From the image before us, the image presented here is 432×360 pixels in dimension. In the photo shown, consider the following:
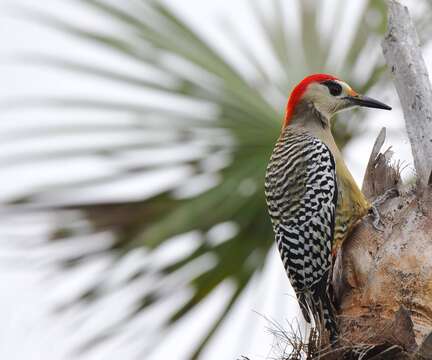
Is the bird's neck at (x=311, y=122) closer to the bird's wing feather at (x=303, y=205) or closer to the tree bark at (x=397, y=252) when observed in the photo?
the bird's wing feather at (x=303, y=205)

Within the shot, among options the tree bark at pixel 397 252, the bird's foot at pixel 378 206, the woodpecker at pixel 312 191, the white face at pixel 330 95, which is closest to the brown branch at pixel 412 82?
the tree bark at pixel 397 252

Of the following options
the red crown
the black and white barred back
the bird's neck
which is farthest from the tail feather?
the red crown

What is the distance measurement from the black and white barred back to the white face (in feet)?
0.69

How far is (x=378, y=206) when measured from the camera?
13.7ft

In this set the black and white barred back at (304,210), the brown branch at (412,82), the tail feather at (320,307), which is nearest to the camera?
the tail feather at (320,307)

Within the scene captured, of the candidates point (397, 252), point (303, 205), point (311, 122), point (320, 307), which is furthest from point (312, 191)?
point (397, 252)

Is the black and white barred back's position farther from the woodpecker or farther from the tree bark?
the tree bark

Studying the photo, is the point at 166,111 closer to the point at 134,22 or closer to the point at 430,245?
the point at 134,22

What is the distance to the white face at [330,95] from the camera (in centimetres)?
508

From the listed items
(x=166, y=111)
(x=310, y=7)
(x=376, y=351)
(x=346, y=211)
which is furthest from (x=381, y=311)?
(x=310, y=7)

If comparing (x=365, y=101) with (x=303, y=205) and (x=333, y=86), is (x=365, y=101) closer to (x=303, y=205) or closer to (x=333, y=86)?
(x=333, y=86)

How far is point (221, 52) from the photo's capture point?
538 cm

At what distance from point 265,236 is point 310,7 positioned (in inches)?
50.8

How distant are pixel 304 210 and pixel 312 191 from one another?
10cm
